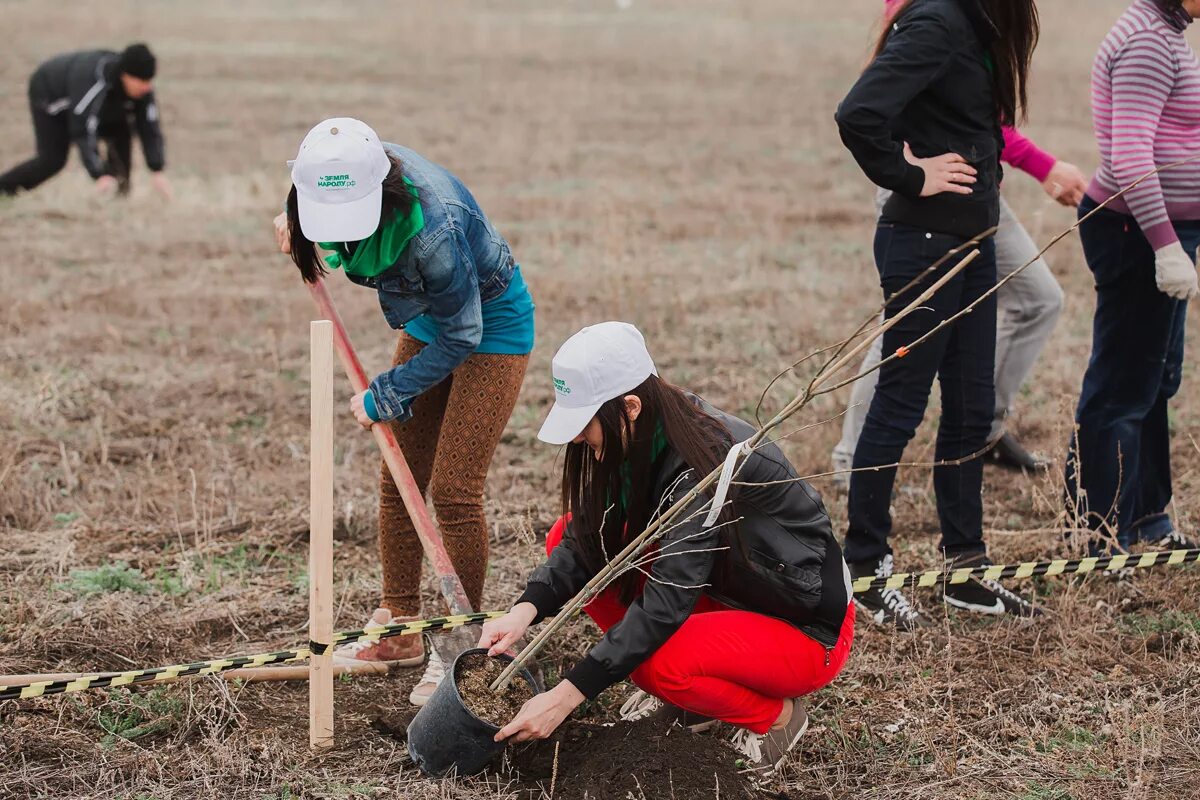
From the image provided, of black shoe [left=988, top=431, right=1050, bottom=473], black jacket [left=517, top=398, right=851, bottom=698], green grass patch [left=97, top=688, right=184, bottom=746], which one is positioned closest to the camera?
black jacket [left=517, top=398, right=851, bottom=698]

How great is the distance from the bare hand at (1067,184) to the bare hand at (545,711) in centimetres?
258

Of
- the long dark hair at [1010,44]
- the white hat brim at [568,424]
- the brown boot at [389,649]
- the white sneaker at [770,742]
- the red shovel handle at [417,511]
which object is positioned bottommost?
the brown boot at [389,649]

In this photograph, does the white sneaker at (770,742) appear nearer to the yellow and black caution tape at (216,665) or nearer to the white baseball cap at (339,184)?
the yellow and black caution tape at (216,665)

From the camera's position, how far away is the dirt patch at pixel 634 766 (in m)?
3.13

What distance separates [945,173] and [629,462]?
1.50 metres

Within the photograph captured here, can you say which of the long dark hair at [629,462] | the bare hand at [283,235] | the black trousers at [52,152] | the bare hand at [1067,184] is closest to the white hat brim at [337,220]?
the bare hand at [283,235]

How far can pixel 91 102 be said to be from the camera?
1035cm

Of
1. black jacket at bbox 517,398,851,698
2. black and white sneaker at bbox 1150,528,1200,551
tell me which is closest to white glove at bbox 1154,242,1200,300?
black and white sneaker at bbox 1150,528,1200,551

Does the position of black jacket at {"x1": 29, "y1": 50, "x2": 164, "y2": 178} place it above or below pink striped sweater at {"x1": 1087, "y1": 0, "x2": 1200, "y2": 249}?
below

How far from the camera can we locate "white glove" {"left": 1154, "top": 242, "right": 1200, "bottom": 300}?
3965 millimetres

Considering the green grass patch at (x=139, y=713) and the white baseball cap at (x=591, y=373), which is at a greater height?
the white baseball cap at (x=591, y=373)

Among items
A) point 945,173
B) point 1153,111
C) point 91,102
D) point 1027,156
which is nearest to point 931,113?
point 945,173

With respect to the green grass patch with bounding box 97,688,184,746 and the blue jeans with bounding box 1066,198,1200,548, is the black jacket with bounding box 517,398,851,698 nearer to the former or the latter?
the green grass patch with bounding box 97,688,184,746

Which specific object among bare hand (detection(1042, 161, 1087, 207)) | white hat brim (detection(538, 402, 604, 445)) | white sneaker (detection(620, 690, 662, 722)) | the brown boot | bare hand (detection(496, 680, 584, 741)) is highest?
bare hand (detection(1042, 161, 1087, 207))
